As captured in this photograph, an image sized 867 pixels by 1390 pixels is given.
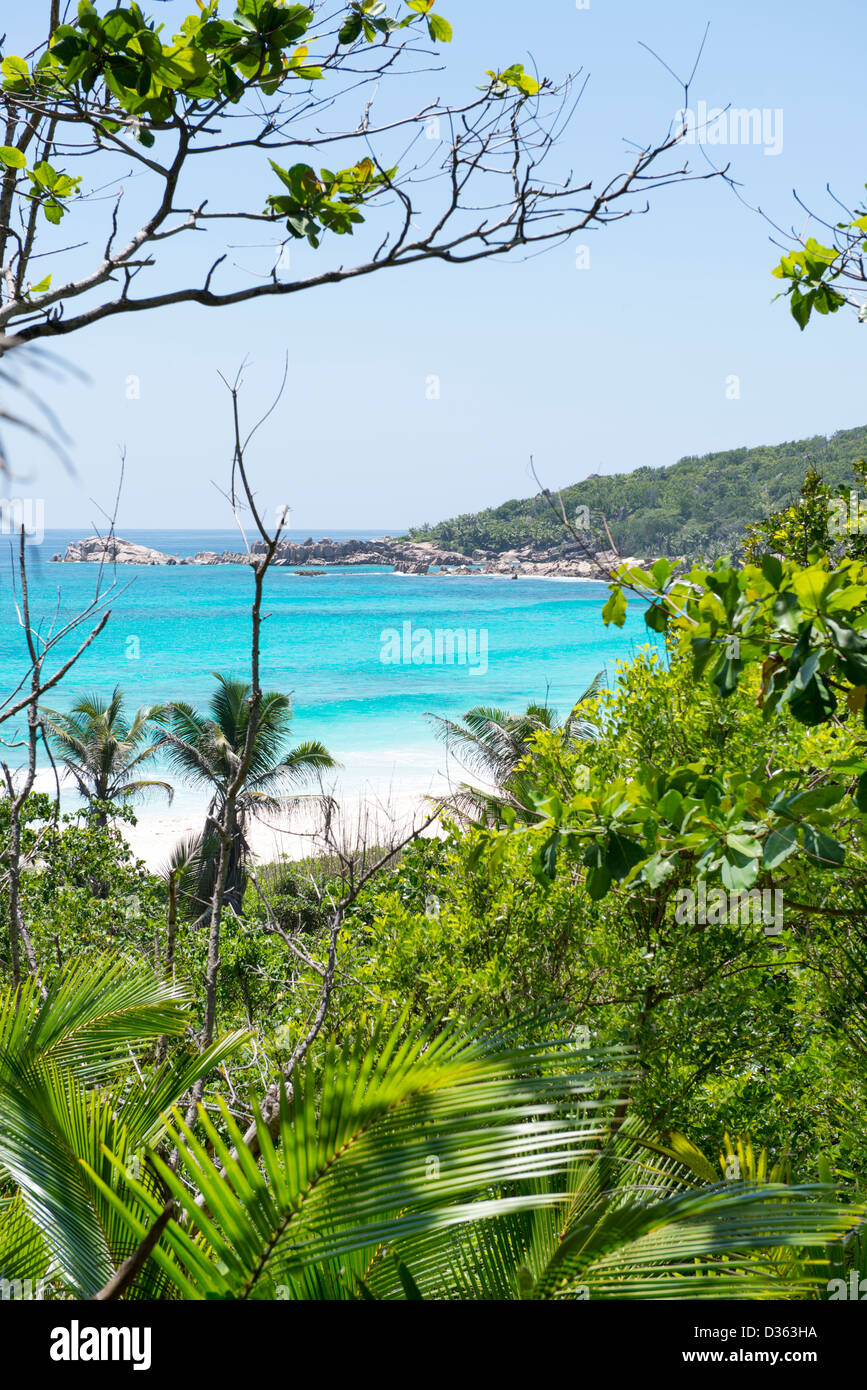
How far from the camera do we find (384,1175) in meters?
1.44

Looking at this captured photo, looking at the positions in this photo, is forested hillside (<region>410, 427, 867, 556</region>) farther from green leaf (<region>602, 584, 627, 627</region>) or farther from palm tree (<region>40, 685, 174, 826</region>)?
green leaf (<region>602, 584, 627, 627</region>)

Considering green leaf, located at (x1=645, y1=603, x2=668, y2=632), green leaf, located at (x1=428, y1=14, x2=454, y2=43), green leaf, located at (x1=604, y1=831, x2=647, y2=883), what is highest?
green leaf, located at (x1=428, y1=14, x2=454, y2=43)

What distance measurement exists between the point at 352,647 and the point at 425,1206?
6760 centimetres

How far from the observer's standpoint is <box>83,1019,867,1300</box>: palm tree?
55.2 inches

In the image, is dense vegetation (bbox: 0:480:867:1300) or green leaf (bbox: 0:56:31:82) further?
green leaf (bbox: 0:56:31:82)

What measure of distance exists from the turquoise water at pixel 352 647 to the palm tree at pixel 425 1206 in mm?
31255

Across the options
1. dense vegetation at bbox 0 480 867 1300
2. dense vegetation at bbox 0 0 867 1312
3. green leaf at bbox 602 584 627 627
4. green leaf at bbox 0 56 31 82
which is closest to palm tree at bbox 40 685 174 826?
dense vegetation at bbox 0 480 867 1300

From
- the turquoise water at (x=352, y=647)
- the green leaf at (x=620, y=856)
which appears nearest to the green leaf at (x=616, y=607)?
the green leaf at (x=620, y=856)

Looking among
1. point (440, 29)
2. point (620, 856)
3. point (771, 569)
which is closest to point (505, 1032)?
point (620, 856)

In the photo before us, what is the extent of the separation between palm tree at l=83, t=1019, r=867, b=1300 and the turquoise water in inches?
1230

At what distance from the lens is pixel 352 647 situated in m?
68.7
